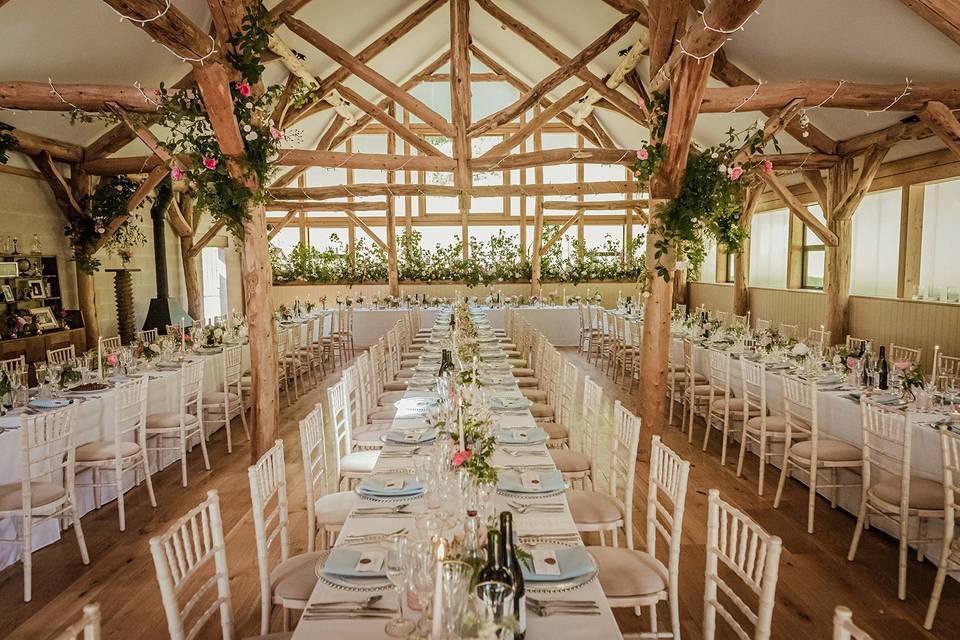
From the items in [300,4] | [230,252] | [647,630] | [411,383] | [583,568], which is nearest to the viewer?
[583,568]

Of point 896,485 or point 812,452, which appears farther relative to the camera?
point 812,452

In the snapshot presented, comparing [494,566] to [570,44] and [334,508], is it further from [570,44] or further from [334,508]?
[570,44]

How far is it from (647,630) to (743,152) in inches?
152

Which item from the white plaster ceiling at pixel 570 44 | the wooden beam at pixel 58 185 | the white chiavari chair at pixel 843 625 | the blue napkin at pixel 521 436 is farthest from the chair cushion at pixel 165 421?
the wooden beam at pixel 58 185

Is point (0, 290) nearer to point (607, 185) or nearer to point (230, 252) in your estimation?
point (230, 252)

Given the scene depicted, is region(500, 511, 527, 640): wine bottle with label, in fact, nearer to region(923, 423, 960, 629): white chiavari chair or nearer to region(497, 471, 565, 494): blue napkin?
region(497, 471, 565, 494): blue napkin

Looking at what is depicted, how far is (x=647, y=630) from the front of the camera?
303 cm

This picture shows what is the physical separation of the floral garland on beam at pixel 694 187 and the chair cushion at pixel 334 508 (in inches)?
129

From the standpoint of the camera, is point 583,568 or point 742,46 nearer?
point 583,568

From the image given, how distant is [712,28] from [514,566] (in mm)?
3304

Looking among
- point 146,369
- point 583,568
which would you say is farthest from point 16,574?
point 583,568

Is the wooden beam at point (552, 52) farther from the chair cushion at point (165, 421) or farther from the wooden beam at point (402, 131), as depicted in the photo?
the chair cushion at point (165, 421)

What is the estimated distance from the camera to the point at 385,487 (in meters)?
2.69

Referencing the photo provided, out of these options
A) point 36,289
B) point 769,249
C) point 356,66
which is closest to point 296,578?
point 356,66
